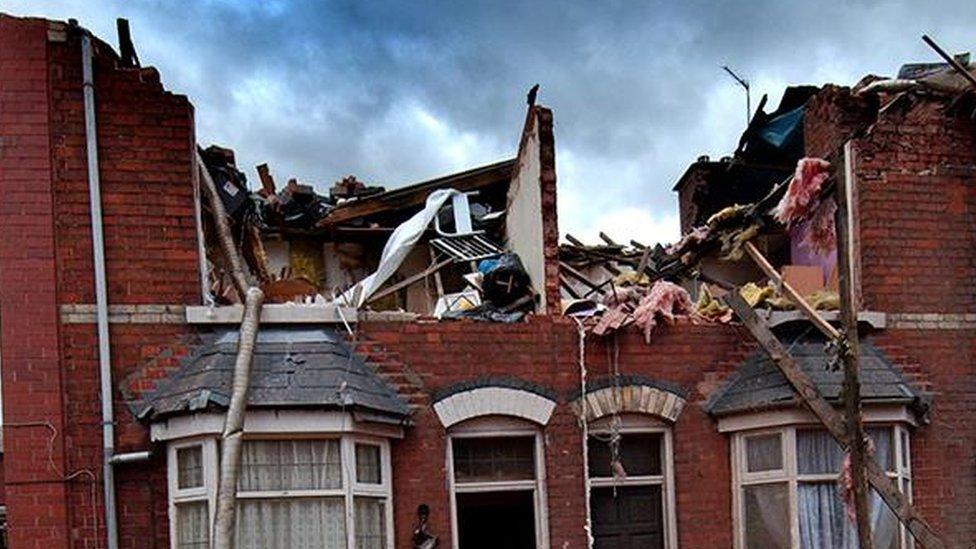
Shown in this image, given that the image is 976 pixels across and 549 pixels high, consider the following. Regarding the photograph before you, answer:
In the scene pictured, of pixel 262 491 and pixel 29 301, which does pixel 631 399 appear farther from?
pixel 29 301

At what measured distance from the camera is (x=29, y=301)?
8820 millimetres

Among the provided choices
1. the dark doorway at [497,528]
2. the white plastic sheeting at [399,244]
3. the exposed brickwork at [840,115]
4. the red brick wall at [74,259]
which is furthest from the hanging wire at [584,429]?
the red brick wall at [74,259]

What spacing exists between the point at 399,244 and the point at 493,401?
239cm

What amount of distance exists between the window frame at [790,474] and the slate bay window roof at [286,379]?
10.9 ft

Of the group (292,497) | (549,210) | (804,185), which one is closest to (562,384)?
(549,210)

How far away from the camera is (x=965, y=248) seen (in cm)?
1059

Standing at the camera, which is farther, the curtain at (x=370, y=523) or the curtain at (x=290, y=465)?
the curtain at (x=370, y=523)

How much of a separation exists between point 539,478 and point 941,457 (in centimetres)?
407

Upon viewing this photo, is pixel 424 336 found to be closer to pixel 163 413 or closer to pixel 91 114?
pixel 163 413

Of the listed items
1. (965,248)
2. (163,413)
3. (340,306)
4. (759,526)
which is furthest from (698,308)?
(163,413)

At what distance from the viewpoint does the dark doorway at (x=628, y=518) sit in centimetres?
1001

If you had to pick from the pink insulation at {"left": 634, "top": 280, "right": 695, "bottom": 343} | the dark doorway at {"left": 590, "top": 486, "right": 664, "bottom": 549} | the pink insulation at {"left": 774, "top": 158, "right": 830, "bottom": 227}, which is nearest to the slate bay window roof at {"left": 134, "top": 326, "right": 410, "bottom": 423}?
the dark doorway at {"left": 590, "top": 486, "right": 664, "bottom": 549}

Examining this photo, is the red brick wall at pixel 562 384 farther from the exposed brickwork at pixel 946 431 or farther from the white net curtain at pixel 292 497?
the exposed brickwork at pixel 946 431

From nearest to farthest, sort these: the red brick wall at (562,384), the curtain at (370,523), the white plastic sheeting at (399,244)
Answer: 1. the curtain at (370,523)
2. the red brick wall at (562,384)
3. the white plastic sheeting at (399,244)
